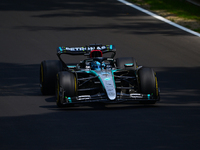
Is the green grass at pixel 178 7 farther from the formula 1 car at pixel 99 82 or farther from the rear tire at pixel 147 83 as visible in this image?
the rear tire at pixel 147 83

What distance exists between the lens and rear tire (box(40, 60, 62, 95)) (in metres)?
13.4

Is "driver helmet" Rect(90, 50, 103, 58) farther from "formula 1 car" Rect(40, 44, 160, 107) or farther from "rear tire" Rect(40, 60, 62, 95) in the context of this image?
"rear tire" Rect(40, 60, 62, 95)

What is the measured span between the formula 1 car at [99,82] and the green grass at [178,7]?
10869 mm

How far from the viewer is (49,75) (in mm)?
13422

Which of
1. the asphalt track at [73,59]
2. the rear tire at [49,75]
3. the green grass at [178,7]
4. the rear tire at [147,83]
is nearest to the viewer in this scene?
the asphalt track at [73,59]

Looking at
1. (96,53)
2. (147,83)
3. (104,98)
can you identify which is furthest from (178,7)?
(104,98)

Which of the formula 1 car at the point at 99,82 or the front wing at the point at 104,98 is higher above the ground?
the formula 1 car at the point at 99,82

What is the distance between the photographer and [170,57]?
18.9m

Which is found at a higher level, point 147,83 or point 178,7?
point 178,7

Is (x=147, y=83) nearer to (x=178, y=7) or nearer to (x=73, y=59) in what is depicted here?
(x=73, y=59)

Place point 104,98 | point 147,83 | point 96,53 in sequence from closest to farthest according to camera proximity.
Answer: point 104,98, point 147,83, point 96,53

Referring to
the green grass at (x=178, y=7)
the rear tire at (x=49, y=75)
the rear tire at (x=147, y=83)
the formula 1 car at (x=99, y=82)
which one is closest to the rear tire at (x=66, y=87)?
the formula 1 car at (x=99, y=82)

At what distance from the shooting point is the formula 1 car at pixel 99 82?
39.5 feet

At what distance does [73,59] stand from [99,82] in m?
6.59
